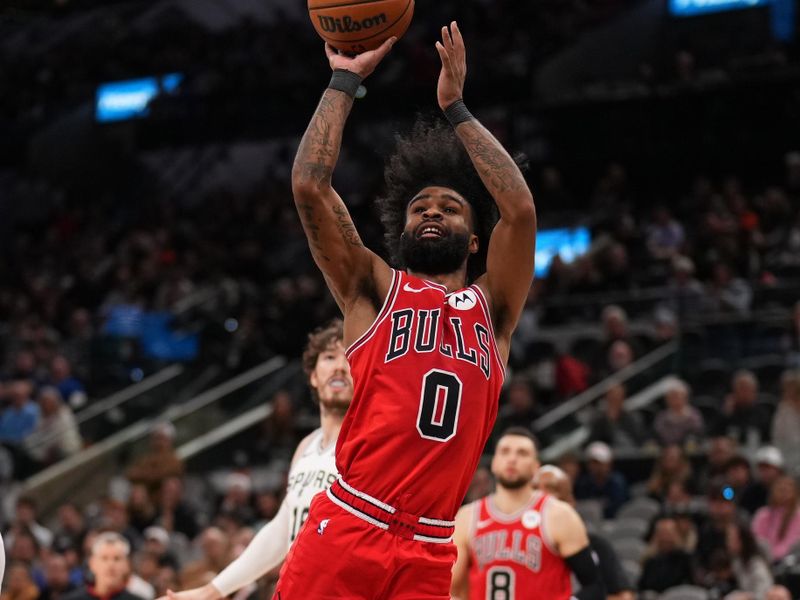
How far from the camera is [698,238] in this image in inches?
665

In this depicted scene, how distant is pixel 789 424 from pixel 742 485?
1344 mm

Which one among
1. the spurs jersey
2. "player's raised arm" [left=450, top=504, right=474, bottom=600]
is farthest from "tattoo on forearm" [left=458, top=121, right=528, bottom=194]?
"player's raised arm" [left=450, top=504, right=474, bottom=600]

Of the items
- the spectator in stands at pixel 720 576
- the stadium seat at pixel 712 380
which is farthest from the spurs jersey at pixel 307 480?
the stadium seat at pixel 712 380

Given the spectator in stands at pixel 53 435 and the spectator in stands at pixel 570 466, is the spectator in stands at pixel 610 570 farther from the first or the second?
the spectator in stands at pixel 53 435

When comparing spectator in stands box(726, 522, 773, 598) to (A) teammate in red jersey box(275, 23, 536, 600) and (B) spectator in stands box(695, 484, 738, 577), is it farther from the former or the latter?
(A) teammate in red jersey box(275, 23, 536, 600)

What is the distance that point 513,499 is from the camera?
739 cm

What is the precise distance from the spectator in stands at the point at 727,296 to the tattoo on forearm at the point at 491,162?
35.9ft

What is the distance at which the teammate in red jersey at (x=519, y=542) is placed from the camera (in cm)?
714

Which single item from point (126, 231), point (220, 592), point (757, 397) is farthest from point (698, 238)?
point (220, 592)

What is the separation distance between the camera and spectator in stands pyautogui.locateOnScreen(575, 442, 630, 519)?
12.0 m

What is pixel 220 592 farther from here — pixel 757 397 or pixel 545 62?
pixel 545 62

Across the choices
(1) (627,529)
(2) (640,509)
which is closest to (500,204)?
(1) (627,529)

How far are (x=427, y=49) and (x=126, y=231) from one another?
231 inches

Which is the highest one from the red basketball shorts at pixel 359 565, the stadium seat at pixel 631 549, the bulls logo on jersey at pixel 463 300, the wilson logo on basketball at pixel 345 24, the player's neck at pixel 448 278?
the wilson logo on basketball at pixel 345 24
